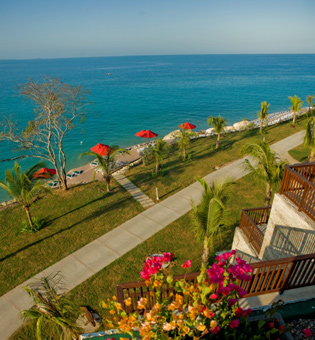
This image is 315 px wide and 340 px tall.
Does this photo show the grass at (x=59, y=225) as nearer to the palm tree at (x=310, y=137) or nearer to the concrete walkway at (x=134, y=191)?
the concrete walkway at (x=134, y=191)

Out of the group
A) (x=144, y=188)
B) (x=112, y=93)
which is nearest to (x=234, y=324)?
(x=144, y=188)

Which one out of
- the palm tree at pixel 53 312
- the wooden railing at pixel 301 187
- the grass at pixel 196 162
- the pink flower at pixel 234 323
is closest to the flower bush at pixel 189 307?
the pink flower at pixel 234 323

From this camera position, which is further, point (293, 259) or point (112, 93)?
point (112, 93)

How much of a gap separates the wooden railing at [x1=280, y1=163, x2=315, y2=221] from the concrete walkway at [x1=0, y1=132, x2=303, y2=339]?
6.43 meters

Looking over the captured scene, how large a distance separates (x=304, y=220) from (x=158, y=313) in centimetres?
543

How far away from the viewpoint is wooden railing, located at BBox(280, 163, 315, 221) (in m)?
6.41

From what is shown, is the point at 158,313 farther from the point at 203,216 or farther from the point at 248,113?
the point at 248,113

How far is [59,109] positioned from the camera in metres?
15.2

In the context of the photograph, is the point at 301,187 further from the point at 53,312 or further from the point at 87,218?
the point at 87,218

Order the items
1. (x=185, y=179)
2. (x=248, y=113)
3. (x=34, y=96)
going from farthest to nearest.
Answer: (x=248, y=113)
(x=185, y=179)
(x=34, y=96)

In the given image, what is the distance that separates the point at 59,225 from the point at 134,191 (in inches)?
199

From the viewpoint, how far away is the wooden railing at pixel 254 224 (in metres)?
8.43

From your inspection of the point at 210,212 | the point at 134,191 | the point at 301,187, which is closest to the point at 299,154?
the point at 134,191

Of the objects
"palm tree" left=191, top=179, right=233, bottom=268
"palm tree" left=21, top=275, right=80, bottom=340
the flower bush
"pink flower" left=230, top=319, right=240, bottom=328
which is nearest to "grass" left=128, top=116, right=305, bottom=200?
"palm tree" left=191, top=179, right=233, bottom=268
